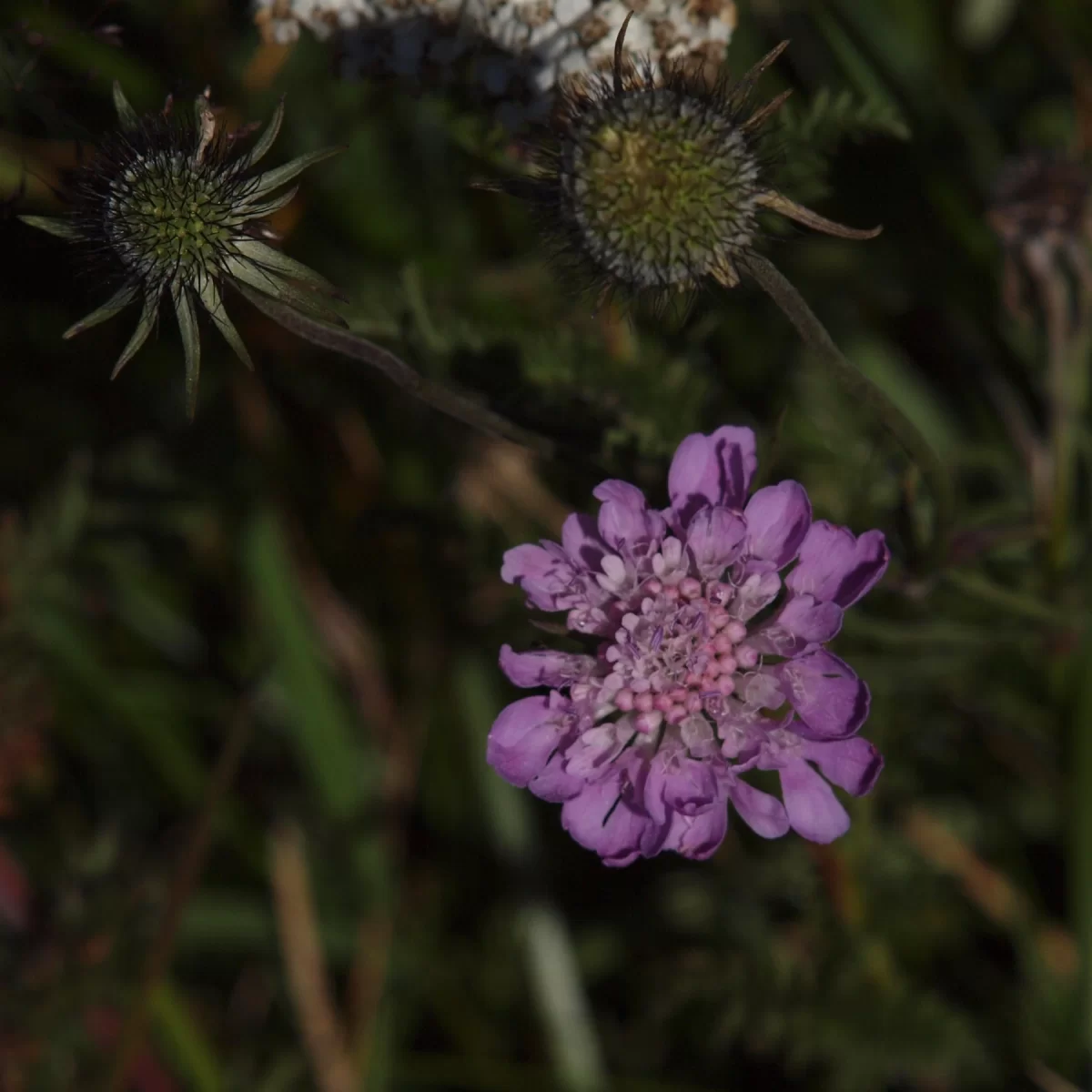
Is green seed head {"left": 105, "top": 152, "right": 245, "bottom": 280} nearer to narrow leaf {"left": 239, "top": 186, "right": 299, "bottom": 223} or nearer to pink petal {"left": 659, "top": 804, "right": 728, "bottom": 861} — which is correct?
narrow leaf {"left": 239, "top": 186, "right": 299, "bottom": 223}

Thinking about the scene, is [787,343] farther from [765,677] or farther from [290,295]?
[290,295]

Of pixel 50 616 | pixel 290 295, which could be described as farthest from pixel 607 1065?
pixel 290 295

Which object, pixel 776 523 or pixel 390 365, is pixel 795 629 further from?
pixel 390 365

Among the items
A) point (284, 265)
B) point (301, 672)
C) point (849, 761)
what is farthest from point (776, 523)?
point (301, 672)

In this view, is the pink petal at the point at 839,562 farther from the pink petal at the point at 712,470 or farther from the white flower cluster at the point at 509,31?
the white flower cluster at the point at 509,31

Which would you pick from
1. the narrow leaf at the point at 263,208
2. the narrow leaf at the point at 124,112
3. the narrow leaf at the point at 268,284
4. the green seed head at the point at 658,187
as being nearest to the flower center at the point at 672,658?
the green seed head at the point at 658,187
